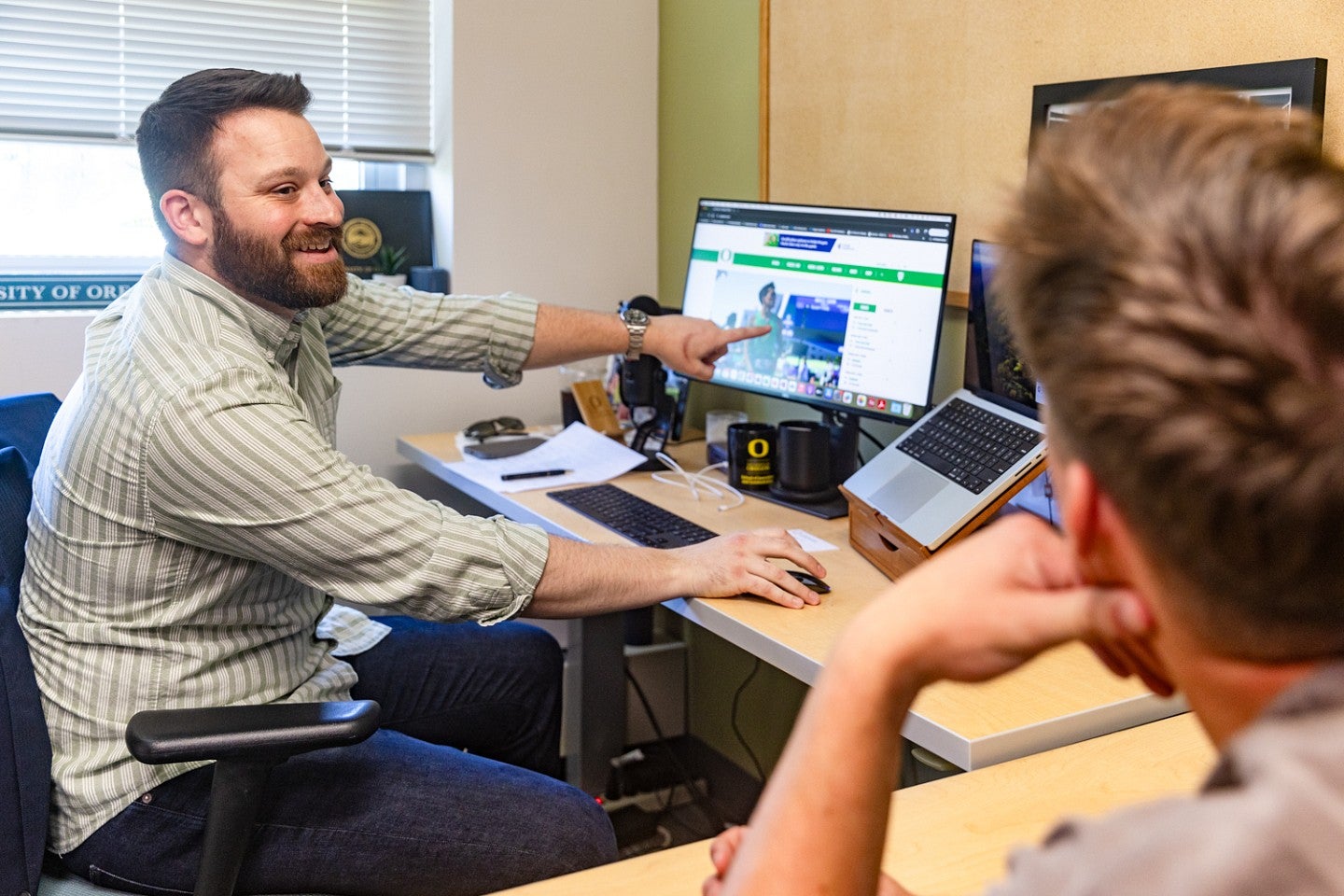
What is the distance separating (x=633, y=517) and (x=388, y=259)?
1.16m

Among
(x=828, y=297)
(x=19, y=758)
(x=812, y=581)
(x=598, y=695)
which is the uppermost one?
(x=828, y=297)

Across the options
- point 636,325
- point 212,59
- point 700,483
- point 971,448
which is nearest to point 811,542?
point 971,448

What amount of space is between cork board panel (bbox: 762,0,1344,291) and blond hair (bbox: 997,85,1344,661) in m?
1.07

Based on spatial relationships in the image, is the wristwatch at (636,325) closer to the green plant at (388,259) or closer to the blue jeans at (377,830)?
the green plant at (388,259)

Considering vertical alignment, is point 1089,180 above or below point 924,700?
above

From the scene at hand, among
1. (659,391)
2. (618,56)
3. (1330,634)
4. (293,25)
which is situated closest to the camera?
(1330,634)

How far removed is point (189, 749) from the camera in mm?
1241

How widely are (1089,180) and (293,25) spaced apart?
258 cm

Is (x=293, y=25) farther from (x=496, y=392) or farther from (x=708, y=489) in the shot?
(x=708, y=489)

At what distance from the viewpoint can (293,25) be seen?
274cm

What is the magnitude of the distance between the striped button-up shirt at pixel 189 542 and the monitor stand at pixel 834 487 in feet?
1.97

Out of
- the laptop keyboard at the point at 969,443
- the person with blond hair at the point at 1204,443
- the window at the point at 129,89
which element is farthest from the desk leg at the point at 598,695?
the person with blond hair at the point at 1204,443

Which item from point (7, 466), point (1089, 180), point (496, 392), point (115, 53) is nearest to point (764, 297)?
point (496, 392)

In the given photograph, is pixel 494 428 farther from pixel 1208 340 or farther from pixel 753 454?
pixel 1208 340
